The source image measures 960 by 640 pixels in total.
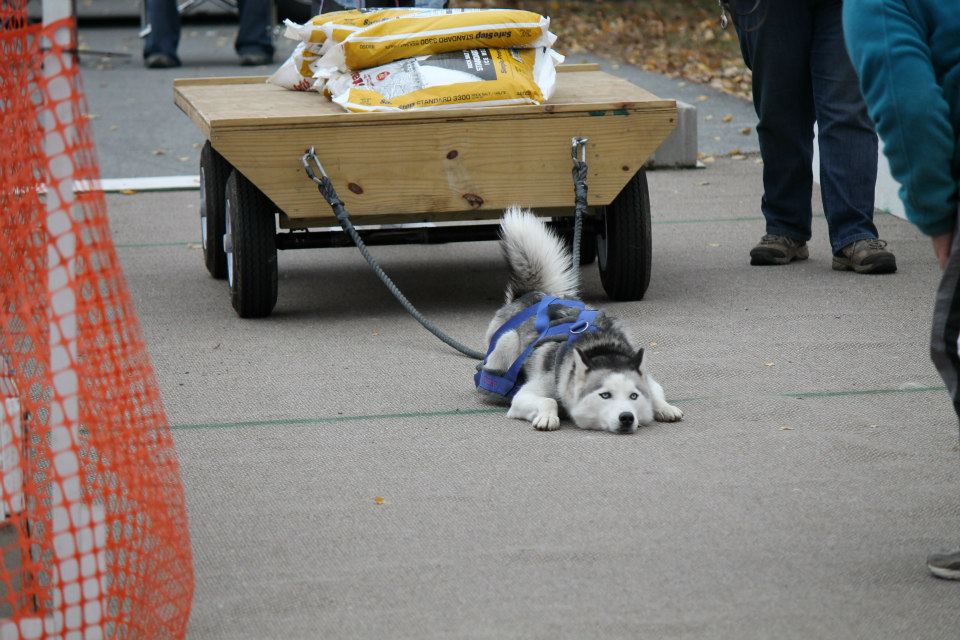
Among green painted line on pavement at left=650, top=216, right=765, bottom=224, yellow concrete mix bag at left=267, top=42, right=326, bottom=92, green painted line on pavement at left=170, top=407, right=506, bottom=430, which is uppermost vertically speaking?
yellow concrete mix bag at left=267, top=42, right=326, bottom=92

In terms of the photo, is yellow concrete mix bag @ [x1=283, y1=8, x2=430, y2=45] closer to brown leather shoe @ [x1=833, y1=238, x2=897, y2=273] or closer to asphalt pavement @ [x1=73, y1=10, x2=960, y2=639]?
asphalt pavement @ [x1=73, y1=10, x2=960, y2=639]

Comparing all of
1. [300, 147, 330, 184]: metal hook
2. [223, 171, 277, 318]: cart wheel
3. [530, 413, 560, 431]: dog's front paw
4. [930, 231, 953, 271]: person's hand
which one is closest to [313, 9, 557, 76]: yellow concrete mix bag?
[300, 147, 330, 184]: metal hook

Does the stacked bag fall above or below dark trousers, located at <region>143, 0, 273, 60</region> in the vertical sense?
above

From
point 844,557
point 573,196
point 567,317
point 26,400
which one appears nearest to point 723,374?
point 567,317

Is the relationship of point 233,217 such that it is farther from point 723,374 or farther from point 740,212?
point 740,212

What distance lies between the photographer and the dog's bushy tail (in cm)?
496

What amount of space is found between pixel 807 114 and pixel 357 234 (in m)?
2.40

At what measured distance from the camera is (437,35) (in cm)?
562

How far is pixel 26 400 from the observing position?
334 cm

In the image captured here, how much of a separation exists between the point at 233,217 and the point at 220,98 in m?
0.84

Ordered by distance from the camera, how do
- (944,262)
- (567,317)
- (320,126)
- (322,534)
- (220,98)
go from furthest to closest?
1. (220,98)
2. (320,126)
3. (567,317)
4. (322,534)
5. (944,262)

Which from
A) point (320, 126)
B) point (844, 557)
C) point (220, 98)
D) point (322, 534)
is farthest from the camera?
point (220, 98)

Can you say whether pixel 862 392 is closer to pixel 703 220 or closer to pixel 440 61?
pixel 440 61

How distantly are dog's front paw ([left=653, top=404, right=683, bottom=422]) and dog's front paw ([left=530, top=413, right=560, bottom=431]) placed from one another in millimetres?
329
